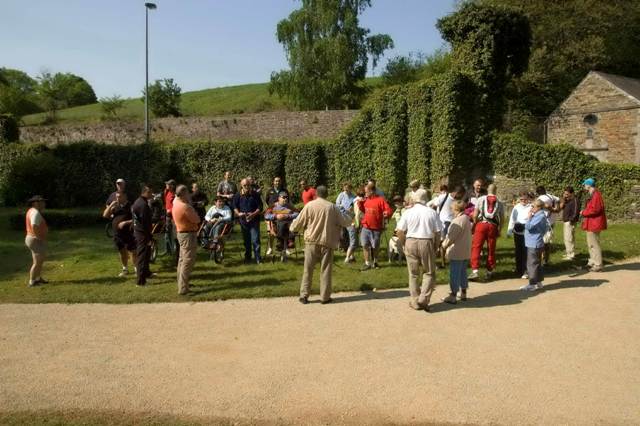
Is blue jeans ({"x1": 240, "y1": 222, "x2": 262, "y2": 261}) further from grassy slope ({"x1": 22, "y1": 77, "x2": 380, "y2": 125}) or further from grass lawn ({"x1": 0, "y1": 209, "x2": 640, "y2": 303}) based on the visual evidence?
grassy slope ({"x1": 22, "y1": 77, "x2": 380, "y2": 125})

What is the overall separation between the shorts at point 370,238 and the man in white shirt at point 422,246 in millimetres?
2345

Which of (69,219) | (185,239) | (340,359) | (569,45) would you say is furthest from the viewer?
(569,45)

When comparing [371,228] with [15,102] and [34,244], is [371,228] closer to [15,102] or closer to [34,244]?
[34,244]

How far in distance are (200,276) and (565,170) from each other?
13671mm

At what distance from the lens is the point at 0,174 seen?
27594 mm

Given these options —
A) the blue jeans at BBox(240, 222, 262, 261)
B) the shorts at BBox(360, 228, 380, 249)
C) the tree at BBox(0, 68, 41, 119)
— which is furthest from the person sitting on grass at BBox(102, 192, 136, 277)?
the tree at BBox(0, 68, 41, 119)

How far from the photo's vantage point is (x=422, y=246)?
7.41 metres

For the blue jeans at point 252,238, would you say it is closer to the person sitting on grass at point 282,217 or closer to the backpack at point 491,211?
the person sitting on grass at point 282,217

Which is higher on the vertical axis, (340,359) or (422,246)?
(422,246)

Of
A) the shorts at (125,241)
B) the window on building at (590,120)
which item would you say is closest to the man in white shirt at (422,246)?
the shorts at (125,241)

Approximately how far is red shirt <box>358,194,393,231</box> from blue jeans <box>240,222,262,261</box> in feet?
7.42

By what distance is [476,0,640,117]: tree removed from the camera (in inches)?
1371

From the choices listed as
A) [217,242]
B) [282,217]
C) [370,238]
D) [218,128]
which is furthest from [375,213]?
A: [218,128]

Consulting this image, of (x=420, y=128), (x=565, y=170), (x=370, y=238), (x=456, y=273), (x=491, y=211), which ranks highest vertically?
(x=420, y=128)
